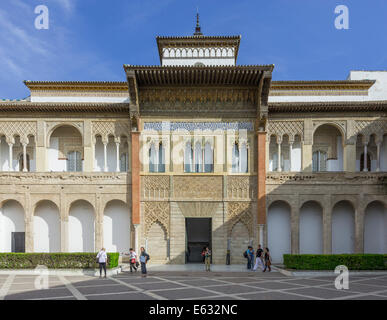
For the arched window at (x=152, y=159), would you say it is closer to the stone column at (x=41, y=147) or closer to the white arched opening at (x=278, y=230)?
the stone column at (x=41, y=147)

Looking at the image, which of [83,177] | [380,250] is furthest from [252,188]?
[83,177]

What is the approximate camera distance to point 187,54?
795 inches

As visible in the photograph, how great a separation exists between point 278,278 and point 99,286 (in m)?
6.85

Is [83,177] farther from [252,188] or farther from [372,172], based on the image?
[372,172]

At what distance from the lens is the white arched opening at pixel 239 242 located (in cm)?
1645

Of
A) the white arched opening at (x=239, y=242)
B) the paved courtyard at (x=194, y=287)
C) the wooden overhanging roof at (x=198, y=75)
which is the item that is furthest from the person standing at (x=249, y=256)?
the wooden overhanging roof at (x=198, y=75)

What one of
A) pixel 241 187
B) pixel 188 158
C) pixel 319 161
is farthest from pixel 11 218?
pixel 319 161

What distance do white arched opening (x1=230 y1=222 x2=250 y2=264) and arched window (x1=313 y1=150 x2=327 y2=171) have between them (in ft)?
18.3

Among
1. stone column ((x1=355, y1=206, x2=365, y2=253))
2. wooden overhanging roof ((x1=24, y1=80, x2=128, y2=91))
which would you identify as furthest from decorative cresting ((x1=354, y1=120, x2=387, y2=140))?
wooden overhanging roof ((x1=24, y1=80, x2=128, y2=91))

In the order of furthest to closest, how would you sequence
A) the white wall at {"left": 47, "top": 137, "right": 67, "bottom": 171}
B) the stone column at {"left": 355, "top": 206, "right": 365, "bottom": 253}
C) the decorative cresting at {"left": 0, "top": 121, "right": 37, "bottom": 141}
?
1. the white wall at {"left": 47, "top": 137, "right": 67, "bottom": 171}
2. the decorative cresting at {"left": 0, "top": 121, "right": 37, "bottom": 141}
3. the stone column at {"left": 355, "top": 206, "right": 365, "bottom": 253}

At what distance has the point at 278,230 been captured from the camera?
679 inches

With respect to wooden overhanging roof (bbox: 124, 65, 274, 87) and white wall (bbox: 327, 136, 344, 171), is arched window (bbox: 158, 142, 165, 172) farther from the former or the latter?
white wall (bbox: 327, 136, 344, 171)

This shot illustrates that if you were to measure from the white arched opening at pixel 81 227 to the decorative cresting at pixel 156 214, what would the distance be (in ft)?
10.3

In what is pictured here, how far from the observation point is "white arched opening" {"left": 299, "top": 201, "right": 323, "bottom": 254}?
1719 cm
